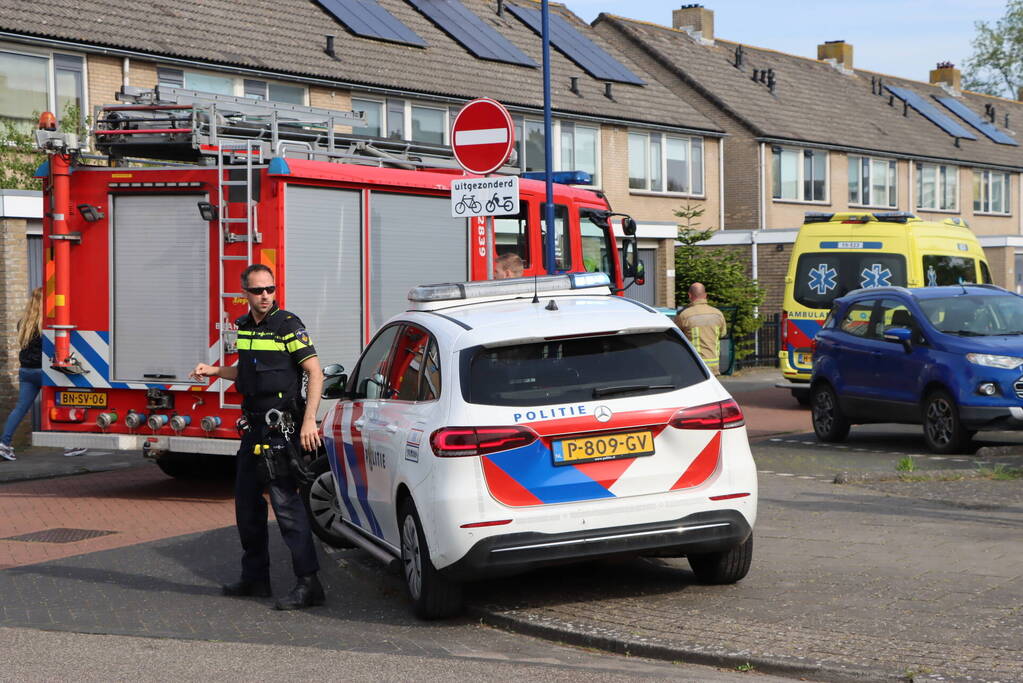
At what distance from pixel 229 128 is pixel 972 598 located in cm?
763

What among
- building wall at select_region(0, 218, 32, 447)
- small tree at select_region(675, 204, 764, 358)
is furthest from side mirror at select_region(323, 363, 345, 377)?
small tree at select_region(675, 204, 764, 358)

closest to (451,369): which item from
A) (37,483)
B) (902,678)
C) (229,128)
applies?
(902,678)

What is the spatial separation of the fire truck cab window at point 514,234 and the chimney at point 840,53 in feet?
131

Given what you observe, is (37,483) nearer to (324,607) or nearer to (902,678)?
(324,607)

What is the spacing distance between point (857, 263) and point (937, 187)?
30.4 m

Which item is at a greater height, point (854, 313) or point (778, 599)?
point (854, 313)

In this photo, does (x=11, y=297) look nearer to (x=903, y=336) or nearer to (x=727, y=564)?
(x=903, y=336)

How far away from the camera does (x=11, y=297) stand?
17.1 meters

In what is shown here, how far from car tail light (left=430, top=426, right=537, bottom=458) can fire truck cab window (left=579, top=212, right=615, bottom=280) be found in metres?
7.89

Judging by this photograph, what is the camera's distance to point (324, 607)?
304 inches

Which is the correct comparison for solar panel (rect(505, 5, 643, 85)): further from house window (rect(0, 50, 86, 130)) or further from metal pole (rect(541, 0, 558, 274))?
metal pole (rect(541, 0, 558, 274))

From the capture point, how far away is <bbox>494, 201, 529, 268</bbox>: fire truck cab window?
1339cm

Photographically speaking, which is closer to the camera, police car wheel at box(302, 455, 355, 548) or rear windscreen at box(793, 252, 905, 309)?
police car wheel at box(302, 455, 355, 548)

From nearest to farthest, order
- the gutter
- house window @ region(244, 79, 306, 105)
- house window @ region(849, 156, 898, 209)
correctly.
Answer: the gutter
house window @ region(244, 79, 306, 105)
house window @ region(849, 156, 898, 209)
